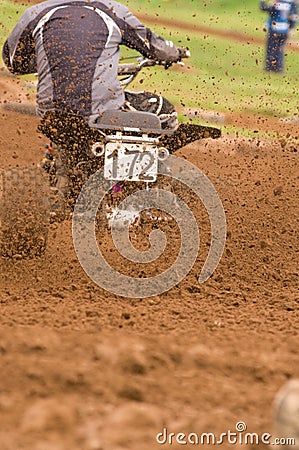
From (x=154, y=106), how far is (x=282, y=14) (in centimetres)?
654

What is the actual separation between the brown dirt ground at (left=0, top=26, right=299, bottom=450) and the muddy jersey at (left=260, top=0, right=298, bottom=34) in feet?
21.7

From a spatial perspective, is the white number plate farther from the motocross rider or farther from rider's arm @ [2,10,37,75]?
rider's arm @ [2,10,37,75]

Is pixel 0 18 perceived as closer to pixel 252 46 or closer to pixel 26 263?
pixel 252 46

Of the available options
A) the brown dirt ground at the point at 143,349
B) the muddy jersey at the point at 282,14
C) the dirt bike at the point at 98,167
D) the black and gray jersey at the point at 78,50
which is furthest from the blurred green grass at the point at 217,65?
the brown dirt ground at the point at 143,349

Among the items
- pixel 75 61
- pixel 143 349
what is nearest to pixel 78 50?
pixel 75 61

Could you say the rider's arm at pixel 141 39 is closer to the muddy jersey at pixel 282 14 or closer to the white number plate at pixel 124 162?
the white number plate at pixel 124 162

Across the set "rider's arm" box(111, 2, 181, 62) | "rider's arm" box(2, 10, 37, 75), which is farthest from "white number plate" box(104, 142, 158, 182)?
"rider's arm" box(2, 10, 37, 75)

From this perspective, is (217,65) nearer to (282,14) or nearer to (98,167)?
(282,14)

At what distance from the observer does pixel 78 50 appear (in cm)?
429

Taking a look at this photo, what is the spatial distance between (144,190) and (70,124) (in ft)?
2.23

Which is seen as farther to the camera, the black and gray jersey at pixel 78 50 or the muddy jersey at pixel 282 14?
the muddy jersey at pixel 282 14

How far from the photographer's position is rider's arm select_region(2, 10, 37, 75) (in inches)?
178

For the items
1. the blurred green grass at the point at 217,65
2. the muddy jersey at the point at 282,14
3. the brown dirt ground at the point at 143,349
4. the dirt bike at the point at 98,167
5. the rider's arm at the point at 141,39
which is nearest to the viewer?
the brown dirt ground at the point at 143,349

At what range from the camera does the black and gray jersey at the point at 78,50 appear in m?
4.29
